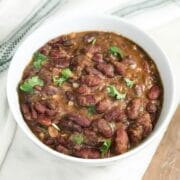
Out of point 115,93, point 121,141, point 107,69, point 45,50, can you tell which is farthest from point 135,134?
point 45,50

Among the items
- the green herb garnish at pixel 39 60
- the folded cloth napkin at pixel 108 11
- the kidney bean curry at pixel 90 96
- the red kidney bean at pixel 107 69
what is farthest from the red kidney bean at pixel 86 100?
the folded cloth napkin at pixel 108 11

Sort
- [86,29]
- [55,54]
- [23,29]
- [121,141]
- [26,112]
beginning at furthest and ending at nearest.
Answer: [23,29]
[86,29]
[55,54]
[26,112]
[121,141]

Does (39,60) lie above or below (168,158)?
above

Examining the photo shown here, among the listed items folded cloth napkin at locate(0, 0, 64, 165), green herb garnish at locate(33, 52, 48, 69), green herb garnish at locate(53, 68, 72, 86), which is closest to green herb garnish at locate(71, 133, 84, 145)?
green herb garnish at locate(53, 68, 72, 86)

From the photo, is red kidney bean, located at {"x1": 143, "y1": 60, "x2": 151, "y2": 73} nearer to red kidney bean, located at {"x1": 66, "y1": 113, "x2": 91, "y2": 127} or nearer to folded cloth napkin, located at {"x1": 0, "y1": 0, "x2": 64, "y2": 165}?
red kidney bean, located at {"x1": 66, "y1": 113, "x2": 91, "y2": 127}

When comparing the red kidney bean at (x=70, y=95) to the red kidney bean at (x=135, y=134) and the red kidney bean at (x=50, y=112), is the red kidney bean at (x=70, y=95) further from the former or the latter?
the red kidney bean at (x=135, y=134)

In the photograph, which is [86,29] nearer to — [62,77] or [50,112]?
[62,77]

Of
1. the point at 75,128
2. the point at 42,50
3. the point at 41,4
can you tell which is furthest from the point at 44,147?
the point at 41,4
